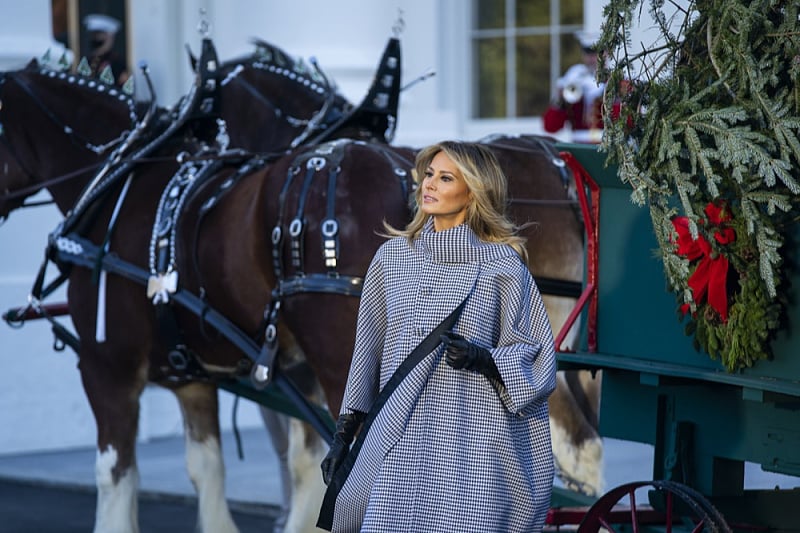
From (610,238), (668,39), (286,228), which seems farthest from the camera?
(286,228)

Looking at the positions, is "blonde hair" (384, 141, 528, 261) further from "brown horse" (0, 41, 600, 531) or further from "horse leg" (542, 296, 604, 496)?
"horse leg" (542, 296, 604, 496)

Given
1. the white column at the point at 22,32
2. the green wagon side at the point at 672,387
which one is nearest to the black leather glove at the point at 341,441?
the green wagon side at the point at 672,387

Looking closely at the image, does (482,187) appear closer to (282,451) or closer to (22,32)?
(282,451)

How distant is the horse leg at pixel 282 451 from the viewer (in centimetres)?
622

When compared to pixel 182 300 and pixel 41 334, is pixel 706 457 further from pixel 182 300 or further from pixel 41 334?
pixel 41 334

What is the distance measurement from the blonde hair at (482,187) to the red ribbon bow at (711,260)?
498 mm

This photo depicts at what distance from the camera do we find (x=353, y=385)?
356cm

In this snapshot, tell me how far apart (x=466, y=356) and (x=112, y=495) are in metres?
2.67

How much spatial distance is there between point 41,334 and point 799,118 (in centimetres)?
585

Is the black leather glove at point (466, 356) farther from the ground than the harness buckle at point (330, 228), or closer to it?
farther from the ground

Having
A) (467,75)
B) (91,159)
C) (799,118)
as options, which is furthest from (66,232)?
(467,75)

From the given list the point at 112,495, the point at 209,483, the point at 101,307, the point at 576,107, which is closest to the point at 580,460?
the point at 209,483

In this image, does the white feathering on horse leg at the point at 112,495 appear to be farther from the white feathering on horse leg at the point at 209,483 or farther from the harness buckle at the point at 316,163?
the harness buckle at the point at 316,163

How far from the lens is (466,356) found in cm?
324
